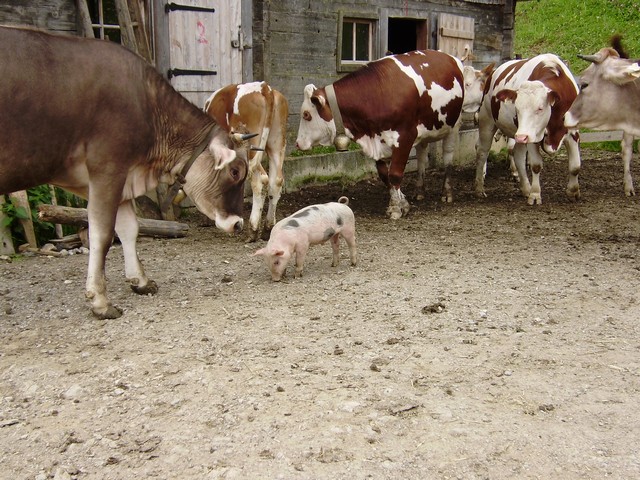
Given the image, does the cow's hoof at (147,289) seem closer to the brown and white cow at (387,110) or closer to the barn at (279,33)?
the barn at (279,33)

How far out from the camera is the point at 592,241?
7.94 meters

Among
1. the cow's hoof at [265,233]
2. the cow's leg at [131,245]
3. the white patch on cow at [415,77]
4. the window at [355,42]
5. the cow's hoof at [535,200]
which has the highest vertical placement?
the window at [355,42]

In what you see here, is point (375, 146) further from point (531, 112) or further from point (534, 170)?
point (534, 170)

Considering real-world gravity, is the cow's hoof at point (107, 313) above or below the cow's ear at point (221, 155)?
below

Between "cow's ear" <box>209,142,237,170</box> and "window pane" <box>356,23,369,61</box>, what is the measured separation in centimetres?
671

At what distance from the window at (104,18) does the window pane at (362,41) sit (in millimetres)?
4514

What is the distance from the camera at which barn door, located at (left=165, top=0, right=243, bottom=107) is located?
30.1ft

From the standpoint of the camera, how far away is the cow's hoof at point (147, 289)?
6.12 metres

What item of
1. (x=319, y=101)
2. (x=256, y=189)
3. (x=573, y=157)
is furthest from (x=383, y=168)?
(x=573, y=157)

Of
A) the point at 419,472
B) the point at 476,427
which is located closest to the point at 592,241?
the point at 476,427

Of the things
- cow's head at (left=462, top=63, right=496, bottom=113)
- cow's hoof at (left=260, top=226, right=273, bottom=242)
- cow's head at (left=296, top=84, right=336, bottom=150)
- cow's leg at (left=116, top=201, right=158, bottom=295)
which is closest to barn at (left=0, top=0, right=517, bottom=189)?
cow's head at (left=296, top=84, right=336, bottom=150)

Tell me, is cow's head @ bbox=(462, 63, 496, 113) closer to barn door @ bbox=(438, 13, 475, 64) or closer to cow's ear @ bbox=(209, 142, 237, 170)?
Answer: barn door @ bbox=(438, 13, 475, 64)

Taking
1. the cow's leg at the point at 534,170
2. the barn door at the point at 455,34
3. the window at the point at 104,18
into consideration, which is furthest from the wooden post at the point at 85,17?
the barn door at the point at 455,34

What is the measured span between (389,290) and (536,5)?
965 inches
